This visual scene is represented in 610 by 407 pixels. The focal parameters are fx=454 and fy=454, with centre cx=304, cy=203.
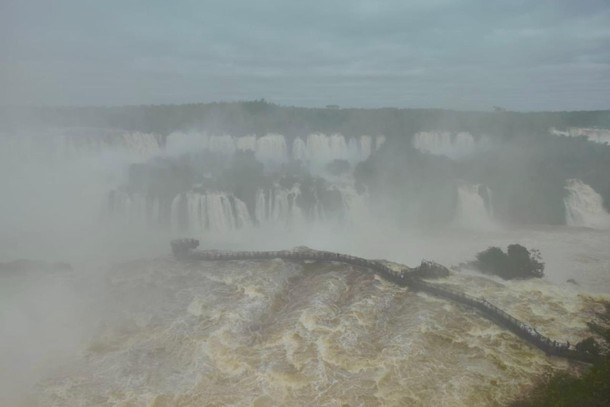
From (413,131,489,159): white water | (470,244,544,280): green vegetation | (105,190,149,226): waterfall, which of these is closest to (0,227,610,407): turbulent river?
(470,244,544,280): green vegetation

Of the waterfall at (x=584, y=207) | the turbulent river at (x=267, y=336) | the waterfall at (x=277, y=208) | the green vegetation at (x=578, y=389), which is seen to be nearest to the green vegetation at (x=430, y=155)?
the waterfall at (x=584, y=207)

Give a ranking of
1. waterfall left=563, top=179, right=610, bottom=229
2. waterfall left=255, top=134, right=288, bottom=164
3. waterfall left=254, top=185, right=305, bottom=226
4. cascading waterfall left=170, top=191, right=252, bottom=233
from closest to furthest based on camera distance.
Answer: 1. cascading waterfall left=170, top=191, right=252, bottom=233
2. waterfall left=254, top=185, right=305, bottom=226
3. waterfall left=563, top=179, right=610, bottom=229
4. waterfall left=255, top=134, right=288, bottom=164

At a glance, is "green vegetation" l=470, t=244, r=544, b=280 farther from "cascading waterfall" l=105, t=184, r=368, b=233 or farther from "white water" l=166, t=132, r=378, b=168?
"white water" l=166, t=132, r=378, b=168

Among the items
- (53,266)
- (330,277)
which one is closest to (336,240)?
(330,277)

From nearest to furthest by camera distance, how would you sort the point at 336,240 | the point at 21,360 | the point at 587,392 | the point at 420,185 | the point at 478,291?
1. the point at 587,392
2. the point at 21,360
3. the point at 478,291
4. the point at 336,240
5. the point at 420,185

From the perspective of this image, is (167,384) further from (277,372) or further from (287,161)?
(287,161)
